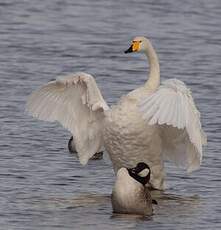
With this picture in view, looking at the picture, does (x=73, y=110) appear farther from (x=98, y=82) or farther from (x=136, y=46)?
(x=98, y=82)

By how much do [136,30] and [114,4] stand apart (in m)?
2.73

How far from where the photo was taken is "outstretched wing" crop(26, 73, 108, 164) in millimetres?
12781

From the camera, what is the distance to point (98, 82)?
17.3 m

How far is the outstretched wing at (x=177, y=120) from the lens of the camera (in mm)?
11258

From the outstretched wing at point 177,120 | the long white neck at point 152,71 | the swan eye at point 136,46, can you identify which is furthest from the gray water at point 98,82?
the swan eye at point 136,46

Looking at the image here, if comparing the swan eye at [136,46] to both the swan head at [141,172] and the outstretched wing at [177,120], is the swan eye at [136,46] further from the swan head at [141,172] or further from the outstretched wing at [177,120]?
the swan head at [141,172]

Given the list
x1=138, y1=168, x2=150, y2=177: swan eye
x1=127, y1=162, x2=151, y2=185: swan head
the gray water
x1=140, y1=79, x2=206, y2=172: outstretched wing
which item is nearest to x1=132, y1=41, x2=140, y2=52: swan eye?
x1=140, y1=79, x2=206, y2=172: outstretched wing

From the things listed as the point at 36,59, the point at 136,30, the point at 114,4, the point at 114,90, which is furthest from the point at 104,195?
the point at 114,4

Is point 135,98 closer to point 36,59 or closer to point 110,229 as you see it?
point 110,229

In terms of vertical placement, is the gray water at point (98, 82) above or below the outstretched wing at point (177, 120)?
below

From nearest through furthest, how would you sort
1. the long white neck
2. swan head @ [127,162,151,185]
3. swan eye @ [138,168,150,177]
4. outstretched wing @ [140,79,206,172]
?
outstretched wing @ [140,79,206,172], swan head @ [127,162,151,185], swan eye @ [138,168,150,177], the long white neck

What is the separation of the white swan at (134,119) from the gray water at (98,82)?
0.34 meters

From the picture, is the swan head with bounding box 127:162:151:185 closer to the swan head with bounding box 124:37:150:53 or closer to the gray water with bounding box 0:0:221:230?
the gray water with bounding box 0:0:221:230

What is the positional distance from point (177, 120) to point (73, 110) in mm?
1934
